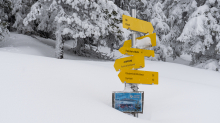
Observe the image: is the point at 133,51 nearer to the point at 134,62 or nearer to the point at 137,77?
the point at 134,62

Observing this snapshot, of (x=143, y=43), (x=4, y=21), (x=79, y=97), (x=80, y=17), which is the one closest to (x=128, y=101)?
(x=79, y=97)

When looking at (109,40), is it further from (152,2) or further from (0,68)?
(0,68)

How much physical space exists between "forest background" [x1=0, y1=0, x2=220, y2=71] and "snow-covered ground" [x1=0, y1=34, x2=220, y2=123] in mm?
3976

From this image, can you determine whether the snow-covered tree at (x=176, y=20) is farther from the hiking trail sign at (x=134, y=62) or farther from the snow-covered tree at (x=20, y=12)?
the hiking trail sign at (x=134, y=62)

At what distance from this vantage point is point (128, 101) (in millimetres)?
4184

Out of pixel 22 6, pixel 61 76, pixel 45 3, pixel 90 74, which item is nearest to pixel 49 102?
pixel 61 76

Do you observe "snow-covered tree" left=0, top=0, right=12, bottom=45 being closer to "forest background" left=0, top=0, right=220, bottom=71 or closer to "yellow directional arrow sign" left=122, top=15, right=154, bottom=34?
"forest background" left=0, top=0, right=220, bottom=71

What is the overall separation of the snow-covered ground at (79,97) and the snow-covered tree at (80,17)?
3.56 m

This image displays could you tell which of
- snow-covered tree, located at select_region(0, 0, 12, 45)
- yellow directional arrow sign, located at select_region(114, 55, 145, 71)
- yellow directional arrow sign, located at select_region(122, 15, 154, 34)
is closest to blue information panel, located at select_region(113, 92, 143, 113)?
yellow directional arrow sign, located at select_region(114, 55, 145, 71)

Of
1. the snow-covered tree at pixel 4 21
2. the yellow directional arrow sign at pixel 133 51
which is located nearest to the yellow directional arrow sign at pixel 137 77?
the yellow directional arrow sign at pixel 133 51

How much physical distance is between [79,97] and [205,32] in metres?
8.89

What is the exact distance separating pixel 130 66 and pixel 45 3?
25.3 ft

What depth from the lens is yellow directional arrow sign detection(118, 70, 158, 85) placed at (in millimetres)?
4055

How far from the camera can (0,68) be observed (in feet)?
14.8
